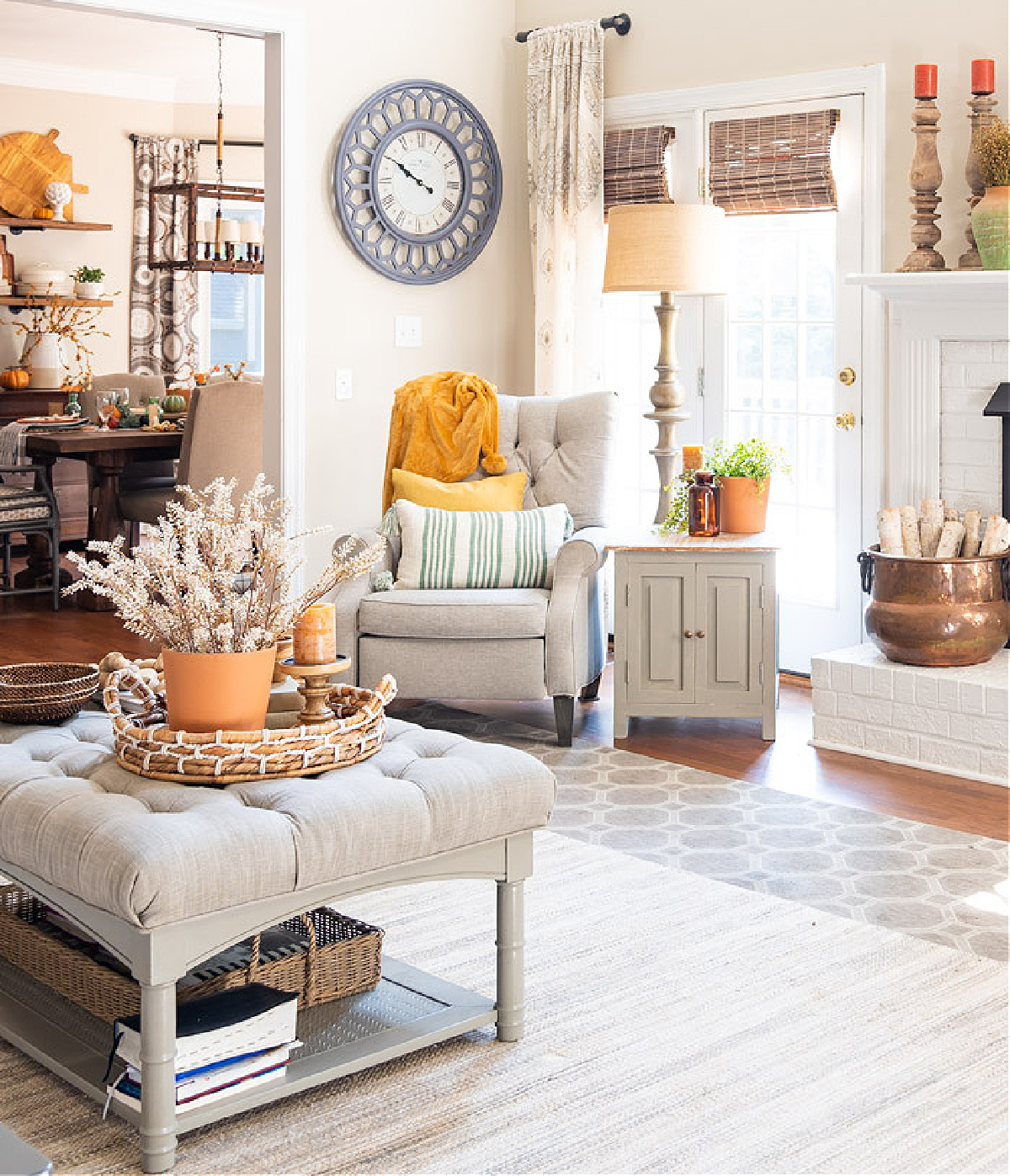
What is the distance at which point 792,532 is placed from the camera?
5559mm

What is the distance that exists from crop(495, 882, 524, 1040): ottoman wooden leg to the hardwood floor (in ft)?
5.36

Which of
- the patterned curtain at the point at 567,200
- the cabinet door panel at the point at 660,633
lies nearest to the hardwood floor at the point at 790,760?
the cabinet door panel at the point at 660,633

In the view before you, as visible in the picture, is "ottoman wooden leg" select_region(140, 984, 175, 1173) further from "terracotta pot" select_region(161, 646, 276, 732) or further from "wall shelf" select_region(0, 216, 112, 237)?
"wall shelf" select_region(0, 216, 112, 237)

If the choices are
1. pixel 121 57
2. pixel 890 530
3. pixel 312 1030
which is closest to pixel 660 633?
pixel 890 530

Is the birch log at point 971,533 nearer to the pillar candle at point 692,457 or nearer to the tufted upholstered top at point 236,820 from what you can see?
the pillar candle at point 692,457

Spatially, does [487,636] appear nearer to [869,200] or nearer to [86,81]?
[869,200]

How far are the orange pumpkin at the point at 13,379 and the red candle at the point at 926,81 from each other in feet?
19.2

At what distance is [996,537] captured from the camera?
4.60m

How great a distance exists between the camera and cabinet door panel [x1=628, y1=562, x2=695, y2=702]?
4.71 meters

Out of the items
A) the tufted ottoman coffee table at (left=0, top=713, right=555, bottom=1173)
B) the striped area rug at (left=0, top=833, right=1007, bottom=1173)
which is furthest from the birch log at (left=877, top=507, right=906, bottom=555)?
the tufted ottoman coffee table at (left=0, top=713, right=555, bottom=1173)

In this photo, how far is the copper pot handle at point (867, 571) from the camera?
465 cm

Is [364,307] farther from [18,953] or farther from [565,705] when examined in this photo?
[18,953]

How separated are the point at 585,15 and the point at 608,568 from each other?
2087 mm

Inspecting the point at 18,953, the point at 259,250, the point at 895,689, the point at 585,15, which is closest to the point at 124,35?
the point at 259,250
